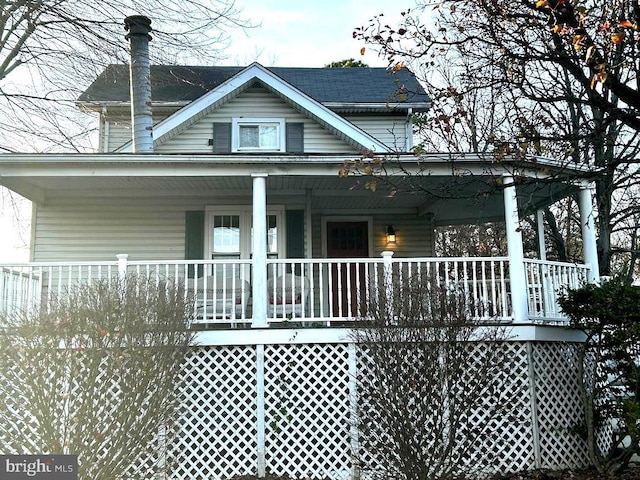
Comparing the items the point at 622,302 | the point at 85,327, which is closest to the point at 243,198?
the point at 85,327

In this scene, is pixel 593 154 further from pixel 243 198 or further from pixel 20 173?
pixel 20 173

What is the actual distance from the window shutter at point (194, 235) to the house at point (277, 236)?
26 mm

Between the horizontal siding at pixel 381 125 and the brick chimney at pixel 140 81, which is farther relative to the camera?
the horizontal siding at pixel 381 125

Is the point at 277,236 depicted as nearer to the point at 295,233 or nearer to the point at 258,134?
the point at 295,233

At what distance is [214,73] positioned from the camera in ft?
50.7

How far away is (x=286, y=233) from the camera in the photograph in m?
10.9

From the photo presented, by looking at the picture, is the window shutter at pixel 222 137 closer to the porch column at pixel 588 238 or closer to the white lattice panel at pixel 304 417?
the white lattice panel at pixel 304 417

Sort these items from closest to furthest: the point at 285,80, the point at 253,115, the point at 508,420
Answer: the point at 508,420, the point at 253,115, the point at 285,80

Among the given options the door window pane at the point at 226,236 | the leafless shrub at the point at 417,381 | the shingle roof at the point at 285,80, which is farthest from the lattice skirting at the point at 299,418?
the shingle roof at the point at 285,80

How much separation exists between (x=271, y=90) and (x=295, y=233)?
315 centimetres

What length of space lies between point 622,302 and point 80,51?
9.69 metres

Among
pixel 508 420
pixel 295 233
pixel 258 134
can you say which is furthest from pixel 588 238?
pixel 258 134

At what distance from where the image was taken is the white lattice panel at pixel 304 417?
7.52 meters

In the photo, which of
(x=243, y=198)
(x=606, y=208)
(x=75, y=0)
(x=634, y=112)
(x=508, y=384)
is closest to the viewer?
(x=634, y=112)
